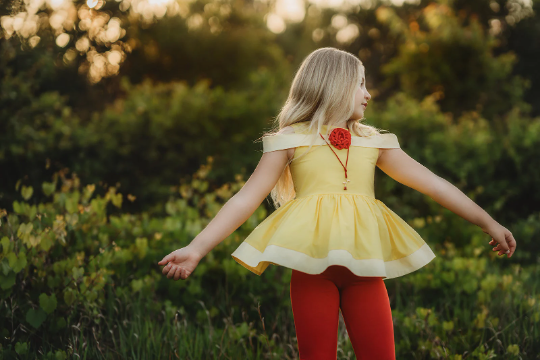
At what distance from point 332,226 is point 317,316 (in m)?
0.35

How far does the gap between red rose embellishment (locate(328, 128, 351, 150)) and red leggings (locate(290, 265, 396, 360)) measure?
47 cm

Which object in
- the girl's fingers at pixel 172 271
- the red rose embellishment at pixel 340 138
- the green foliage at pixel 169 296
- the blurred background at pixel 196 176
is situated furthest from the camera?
the blurred background at pixel 196 176

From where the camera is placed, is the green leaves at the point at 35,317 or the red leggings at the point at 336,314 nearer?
the red leggings at the point at 336,314

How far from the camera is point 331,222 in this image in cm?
177

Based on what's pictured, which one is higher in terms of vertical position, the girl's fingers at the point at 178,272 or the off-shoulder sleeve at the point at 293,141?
the off-shoulder sleeve at the point at 293,141

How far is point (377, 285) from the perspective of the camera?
183cm

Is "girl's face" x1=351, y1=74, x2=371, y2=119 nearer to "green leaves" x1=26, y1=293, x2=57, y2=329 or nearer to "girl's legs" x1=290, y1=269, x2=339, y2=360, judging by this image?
"girl's legs" x1=290, y1=269, x2=339, y2=360

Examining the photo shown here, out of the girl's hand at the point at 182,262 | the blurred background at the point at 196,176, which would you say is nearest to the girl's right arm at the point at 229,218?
the girl's hand at the point at 182,262

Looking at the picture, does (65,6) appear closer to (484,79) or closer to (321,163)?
(321,163)

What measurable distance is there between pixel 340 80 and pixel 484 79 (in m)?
9.49

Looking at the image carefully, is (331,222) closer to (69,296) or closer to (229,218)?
(229,218)

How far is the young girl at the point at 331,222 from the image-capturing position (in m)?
1.73

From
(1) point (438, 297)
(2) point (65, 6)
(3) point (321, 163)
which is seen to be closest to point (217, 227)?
(3) point (321, 163)

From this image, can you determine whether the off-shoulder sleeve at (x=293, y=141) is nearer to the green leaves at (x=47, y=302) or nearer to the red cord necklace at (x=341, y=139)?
the red cord necklace at (x=341, y=139)
